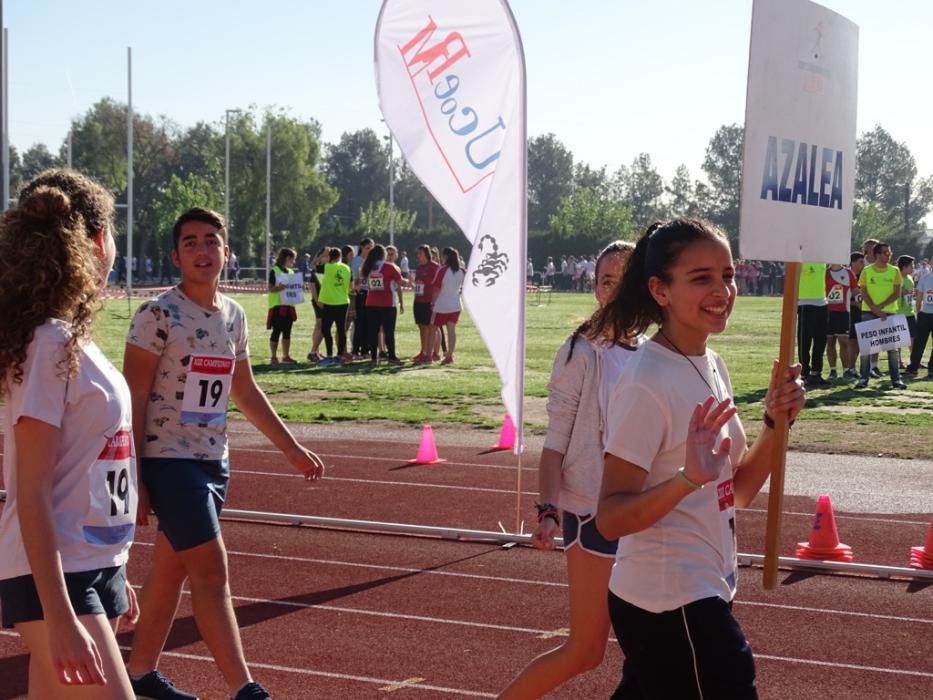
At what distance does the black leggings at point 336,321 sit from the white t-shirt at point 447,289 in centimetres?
156

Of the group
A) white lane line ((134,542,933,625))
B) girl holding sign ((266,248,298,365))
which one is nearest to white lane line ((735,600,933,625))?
white lane line ((134,542,933,625))

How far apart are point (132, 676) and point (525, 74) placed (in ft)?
12.6

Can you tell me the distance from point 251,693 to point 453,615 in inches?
83.5

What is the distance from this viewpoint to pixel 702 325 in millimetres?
3645

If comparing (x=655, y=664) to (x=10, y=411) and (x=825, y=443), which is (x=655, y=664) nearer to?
(x=10, y=411)

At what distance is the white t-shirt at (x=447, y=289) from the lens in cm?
2230

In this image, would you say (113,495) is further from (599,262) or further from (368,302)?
(368,302)

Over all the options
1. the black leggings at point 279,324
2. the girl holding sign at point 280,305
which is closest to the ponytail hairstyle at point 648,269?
the girl holding sign at point 280,305

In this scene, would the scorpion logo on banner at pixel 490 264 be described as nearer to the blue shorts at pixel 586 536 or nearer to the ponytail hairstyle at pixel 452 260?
the blue shorts at pixel 586 536

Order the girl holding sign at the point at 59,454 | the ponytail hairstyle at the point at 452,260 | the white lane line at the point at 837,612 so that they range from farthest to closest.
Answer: the ponytail hairstyle at the point at 452,260 < the white lane line at the point at 837,612 < the girl holding sign at the point at 59,454

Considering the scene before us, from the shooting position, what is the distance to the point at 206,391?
5438 millimetres

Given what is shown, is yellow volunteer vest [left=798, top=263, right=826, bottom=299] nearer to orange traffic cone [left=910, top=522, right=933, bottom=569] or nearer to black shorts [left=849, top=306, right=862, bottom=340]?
black shorts [left=849, top=306, right=862, bottom=340]

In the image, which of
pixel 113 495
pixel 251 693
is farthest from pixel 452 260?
pixel 113 495

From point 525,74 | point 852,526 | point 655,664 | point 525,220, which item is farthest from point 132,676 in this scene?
point 852,526
